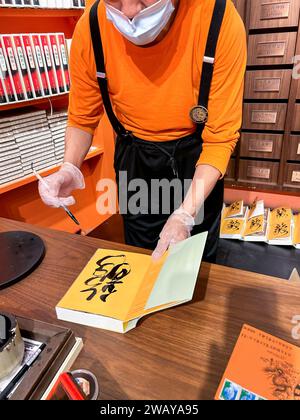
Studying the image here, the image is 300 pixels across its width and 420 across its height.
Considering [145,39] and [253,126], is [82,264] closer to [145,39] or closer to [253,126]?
[145,39]

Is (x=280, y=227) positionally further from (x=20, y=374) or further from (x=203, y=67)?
(x=20, y=374)

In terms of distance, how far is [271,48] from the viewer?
1915mm

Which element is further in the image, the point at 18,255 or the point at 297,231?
the point at 297,231

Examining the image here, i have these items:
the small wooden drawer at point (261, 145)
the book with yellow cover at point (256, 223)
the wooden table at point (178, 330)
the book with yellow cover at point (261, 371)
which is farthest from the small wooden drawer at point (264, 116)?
the book with yellow cover at point (261, 371)

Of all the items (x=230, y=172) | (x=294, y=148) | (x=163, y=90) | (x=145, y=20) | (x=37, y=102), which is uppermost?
(x=145, y=20)

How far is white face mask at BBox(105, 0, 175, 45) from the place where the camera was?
0.78m

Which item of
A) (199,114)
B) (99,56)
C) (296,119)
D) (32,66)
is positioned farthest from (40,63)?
(296,119)

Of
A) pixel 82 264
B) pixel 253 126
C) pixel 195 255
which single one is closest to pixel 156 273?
pixel 195 255

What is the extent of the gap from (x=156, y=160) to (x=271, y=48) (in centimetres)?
133

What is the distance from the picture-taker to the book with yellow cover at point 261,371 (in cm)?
51

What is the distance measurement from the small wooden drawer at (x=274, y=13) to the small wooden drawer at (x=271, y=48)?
0.05 metres

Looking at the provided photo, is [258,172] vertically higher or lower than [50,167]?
lower

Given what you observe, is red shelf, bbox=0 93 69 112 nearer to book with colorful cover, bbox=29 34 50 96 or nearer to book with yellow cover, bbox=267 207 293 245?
book with colorful cover, bbox=29 34 50 96
